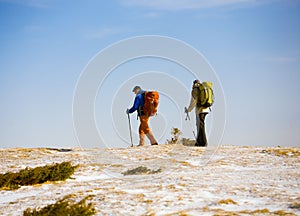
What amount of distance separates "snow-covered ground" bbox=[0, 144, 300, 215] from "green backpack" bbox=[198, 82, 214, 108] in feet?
6.48

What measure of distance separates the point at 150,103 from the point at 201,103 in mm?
2122

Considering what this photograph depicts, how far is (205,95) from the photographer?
1962 cm

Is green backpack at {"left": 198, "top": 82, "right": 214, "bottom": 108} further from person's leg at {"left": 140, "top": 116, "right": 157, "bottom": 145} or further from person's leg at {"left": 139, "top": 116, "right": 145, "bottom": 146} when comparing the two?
person's leg at {"left": 139, "top": 116, "right": 145, "bottom": 146}

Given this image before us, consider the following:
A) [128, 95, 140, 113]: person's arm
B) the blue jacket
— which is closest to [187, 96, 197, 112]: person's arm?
the blue jacket

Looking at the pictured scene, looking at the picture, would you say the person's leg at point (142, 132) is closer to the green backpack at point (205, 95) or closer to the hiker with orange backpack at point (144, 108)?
the hiker with orange backpack at point (144, 108)

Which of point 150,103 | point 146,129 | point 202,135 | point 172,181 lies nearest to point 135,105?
point 150,103

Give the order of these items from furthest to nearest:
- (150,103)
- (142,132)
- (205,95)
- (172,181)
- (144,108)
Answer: (142,132)
(144,108)
(150,103)
(205,95)
(172,181)

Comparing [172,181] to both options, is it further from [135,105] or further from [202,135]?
[135,105]

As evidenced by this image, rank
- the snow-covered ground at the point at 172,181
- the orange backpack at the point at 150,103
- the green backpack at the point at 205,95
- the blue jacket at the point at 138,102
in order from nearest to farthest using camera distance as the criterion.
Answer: the snow-covered ground at the point at 172,181, the green backpack at the point at 205,95, the orange backpack at the point at 150,103, the blue jacket at the point at 138,102

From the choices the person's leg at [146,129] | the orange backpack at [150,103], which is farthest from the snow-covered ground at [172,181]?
the orange backpack at [150,103]

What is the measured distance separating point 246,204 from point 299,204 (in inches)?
38.7

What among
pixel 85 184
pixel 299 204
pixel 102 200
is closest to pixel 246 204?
pixel 299 204

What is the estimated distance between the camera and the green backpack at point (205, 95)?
19.7 metres

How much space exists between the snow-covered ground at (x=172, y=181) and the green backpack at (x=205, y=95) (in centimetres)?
197
